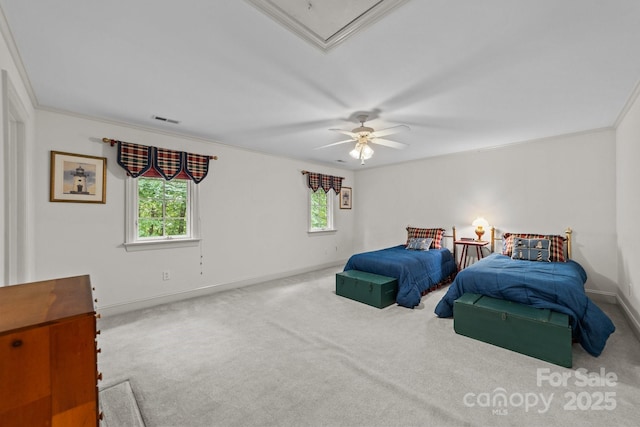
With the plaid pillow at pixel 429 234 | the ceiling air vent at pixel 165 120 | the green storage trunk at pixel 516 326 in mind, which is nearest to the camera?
the green storage trunk at pixel 516 326

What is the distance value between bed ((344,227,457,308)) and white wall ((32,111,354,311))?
1.57 m

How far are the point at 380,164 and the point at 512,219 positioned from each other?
2676 mm

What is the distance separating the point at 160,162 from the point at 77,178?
87 centimetres

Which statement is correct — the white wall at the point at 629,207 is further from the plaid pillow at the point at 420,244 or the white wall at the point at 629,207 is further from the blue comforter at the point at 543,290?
the plaid pillow at the point at 420,244

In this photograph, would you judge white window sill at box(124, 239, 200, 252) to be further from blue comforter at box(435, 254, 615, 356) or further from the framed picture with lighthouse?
blue comforter at box(435, 254, 615, 356)

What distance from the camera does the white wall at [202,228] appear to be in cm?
295

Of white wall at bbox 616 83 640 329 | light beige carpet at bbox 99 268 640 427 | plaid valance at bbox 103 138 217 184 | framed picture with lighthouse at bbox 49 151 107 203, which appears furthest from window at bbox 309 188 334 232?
white wall at bbox 616 83 640 329

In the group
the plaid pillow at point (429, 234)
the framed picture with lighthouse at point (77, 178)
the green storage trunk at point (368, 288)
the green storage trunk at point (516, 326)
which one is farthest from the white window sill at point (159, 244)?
the plaid pillow at point (429, 234)

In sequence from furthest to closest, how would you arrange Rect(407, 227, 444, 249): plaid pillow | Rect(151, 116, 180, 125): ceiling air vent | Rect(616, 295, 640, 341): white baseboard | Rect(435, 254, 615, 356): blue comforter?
Rect(407, 227, 444, 249): plaid pillow → Rect(151, 116, 180, 125): ceiling air vent → Rect(616, 295, 640, 341): white baseboard → Rect(435, 254, 615, 356): blue comforter

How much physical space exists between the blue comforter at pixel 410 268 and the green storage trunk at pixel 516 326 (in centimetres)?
82

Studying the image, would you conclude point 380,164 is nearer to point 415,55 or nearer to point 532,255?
point 532,255

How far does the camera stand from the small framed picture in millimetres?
6383

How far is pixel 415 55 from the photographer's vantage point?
192cm

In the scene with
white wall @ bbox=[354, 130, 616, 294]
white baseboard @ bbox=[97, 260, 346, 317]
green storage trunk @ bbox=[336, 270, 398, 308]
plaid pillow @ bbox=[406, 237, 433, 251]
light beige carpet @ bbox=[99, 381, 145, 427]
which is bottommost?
light beige carpet @ bbox=[99, 381, 145, 427]
